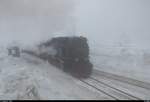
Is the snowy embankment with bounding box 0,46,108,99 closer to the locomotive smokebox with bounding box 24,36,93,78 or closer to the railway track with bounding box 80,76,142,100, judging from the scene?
the railway track with bounding box 80,76,142,100

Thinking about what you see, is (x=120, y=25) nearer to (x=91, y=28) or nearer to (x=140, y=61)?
(x=91, y=28)

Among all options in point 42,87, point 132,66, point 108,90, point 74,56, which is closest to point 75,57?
point 74,56

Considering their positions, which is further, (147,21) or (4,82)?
(147,21)

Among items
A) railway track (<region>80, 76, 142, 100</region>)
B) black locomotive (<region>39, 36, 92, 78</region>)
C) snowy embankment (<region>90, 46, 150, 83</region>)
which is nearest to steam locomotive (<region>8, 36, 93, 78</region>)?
black locomotive (<region>39, 36, 92, 78</region>)

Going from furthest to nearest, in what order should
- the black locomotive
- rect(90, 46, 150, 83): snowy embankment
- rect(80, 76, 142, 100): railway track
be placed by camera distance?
rect(90, 46, 150, 83): snowy embankment < the black locomotive < rect(80, 76, 142, 100): railway track

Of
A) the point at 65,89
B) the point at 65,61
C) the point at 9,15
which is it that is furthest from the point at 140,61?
the point at 9,15

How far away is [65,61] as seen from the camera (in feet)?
40.7

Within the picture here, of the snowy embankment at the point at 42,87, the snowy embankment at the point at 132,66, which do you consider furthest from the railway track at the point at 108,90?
the snowy embankment at the point at 132,66

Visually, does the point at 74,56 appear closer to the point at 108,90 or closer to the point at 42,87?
the point at 42,87

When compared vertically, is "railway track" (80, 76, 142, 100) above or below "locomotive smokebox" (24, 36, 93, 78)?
below

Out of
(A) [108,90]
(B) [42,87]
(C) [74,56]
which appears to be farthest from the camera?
(C) [74,56]

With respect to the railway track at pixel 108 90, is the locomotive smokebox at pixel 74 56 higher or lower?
higher

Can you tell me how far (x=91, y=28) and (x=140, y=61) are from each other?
30198mm

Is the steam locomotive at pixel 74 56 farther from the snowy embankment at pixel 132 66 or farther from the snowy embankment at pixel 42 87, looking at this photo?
the snowy embankment at pixel 132 66
